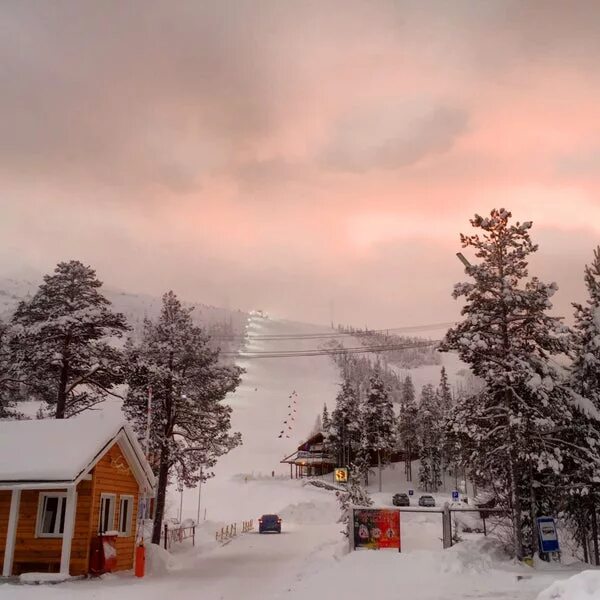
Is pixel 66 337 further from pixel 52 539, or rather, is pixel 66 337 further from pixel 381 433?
pixel 381 433

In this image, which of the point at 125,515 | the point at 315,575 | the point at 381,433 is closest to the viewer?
the point at 315,575

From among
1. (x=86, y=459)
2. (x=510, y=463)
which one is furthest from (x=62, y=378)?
(x=510, y=463)

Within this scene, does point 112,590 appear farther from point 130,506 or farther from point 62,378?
point 62,378

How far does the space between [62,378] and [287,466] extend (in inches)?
3817

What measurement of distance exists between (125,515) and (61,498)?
3.89 m

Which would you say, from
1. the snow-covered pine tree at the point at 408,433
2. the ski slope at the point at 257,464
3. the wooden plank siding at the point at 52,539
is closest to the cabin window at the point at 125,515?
the wooden plank siding at the point at 52,539

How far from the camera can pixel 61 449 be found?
72.4ft

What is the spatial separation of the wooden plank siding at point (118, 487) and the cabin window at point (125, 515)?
171mm

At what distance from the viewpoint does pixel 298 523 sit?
196ft

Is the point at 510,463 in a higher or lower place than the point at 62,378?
lower

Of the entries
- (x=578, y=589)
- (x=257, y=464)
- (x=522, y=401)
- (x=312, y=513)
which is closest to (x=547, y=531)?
(x=522, y=401)

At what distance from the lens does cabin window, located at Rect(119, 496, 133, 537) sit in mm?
23984

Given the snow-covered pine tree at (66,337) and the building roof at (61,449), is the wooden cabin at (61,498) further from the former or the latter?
the snow-covered pine tree at (66,337)

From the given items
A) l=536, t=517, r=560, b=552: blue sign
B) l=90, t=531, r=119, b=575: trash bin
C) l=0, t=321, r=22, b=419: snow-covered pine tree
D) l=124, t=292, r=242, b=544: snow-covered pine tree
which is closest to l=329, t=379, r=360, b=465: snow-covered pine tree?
l=124, t=292, r=242, b=544: snow-covered pine tree
